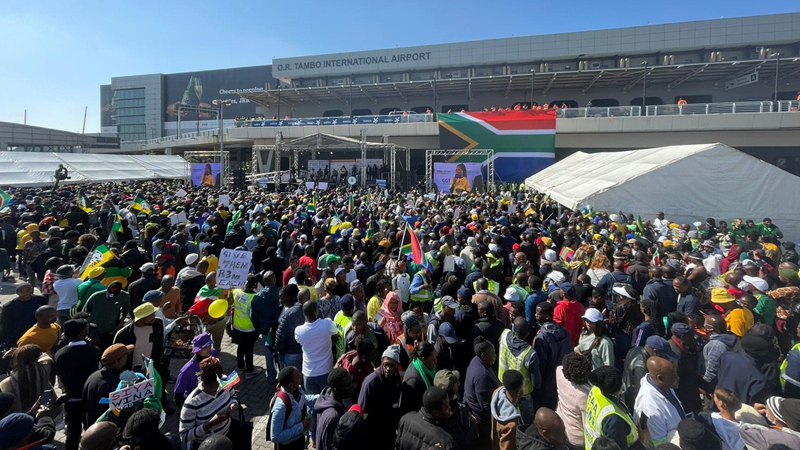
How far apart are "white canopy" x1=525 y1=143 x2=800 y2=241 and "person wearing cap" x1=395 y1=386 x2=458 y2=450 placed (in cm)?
983

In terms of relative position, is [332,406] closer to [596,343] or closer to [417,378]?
[417,378]

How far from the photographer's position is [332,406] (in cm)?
298

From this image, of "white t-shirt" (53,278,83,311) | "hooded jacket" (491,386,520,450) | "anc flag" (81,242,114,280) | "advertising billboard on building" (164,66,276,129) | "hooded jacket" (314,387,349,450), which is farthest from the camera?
"advertising billboard on building" (164,66,276,129)

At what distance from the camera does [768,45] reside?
1271 inches

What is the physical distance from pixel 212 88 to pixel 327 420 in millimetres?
83337

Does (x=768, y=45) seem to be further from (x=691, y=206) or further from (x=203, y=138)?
(x=203, y=138)

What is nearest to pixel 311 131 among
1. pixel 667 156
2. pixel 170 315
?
pixel 667 156

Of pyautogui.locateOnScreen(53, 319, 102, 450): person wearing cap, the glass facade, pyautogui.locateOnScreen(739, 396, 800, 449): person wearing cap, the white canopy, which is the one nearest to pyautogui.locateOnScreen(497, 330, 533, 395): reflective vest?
pyautogui.locateOnScreen(739, 396, 800, 449): person wearing cap

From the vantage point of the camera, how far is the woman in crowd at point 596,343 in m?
3.85

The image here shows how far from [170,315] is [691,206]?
13.7m

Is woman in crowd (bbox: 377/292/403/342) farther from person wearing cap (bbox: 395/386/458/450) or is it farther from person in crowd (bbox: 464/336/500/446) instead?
person wearing cap (bbox: 395/386/458/450)

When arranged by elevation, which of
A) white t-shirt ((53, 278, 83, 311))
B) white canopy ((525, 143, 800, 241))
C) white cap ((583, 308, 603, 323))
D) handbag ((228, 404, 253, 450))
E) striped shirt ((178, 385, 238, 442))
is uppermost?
white canopy ((525, 143, 800, 241))

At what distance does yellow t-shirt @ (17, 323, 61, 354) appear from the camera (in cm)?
411

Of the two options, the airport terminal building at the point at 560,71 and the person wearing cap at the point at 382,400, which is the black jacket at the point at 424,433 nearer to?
the person wearing cap at the point at 382,400
